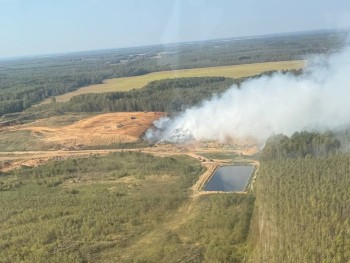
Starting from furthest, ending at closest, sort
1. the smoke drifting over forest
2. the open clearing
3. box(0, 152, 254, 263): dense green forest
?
1. the open clearing
2. the smoke drifting over forest
3. box(0, 152, 254, 263): dense green forest

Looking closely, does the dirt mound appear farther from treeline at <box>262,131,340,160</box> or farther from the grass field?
the grass field

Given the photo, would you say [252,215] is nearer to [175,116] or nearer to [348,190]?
[348,190]

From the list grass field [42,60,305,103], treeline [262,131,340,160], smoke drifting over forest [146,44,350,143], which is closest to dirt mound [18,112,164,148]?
smoke drifting over forest [146,44,350,143]

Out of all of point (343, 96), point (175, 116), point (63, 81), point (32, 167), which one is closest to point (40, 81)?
point (63, 81)

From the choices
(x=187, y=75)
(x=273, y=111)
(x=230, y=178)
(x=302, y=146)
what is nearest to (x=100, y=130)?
(x=273, y=111)

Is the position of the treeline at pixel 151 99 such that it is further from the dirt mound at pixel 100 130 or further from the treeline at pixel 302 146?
the treeline at pixel 302 146

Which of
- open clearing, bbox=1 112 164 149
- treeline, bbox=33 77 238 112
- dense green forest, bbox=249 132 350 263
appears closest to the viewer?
dense green forest, bbox=249 132 350 263
